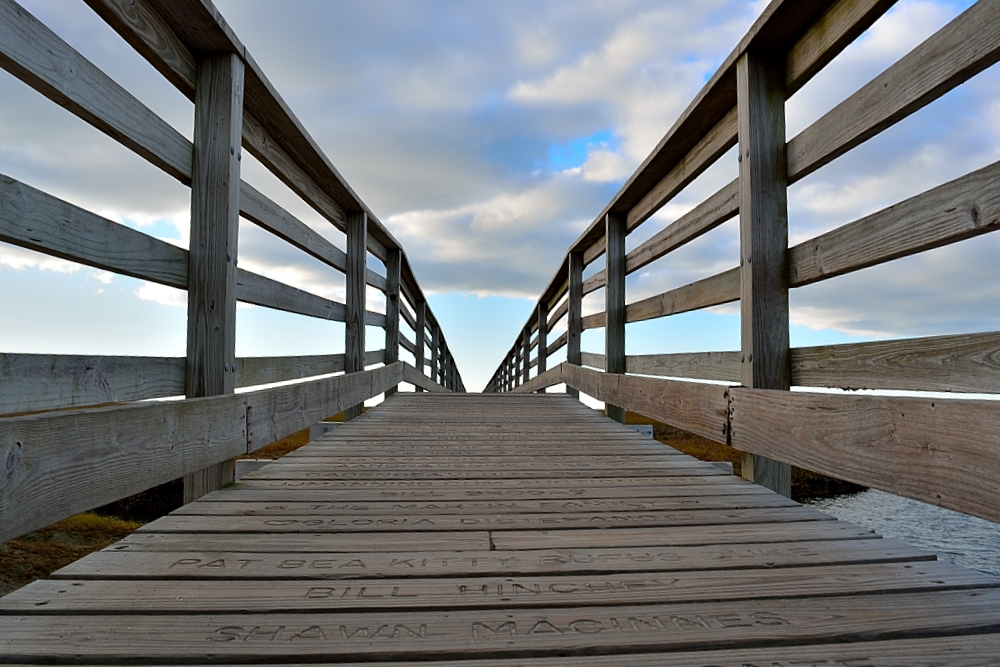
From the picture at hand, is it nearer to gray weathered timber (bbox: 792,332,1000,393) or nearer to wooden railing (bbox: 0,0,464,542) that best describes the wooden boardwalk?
wooden railing (bbox: 0,0,464,542)

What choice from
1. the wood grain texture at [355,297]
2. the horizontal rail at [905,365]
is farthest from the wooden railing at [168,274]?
the horizontal rail at [905,365]

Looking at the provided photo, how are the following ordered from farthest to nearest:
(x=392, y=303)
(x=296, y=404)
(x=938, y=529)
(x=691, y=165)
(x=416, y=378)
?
1. (x=416, y=378)
2. (x=392, y=303)
3. (x=938, y=529)
4. (x=691, y=165)
5. (x=296, y=404)

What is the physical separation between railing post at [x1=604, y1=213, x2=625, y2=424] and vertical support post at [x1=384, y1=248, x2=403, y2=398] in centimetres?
211

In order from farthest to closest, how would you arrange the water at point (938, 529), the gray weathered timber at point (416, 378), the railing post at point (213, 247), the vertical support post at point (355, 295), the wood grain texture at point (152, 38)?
the gray weathered timber at point (416, 378) < the vertical support post at point (355, 295) < the water at point (938, 529) < the railing post at point (213, 247) < the wood grain texture at point (152, 38)

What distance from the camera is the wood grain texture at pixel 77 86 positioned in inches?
48.3

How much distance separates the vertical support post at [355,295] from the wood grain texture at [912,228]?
2.94m

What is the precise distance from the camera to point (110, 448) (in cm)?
142

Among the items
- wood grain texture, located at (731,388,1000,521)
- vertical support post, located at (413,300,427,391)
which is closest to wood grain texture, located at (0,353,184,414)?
wood grain texture, located at (731,388,1000,521)

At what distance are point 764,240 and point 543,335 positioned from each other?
567 cm

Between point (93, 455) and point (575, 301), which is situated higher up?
point (575, 301)

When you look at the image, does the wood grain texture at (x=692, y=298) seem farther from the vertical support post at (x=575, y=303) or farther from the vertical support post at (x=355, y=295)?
the vertical support post at (x=355, y=295)

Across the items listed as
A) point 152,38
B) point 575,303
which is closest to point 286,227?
point 152,38

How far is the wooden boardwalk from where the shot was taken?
0.98m

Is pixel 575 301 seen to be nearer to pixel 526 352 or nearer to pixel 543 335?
pixel 543 335
